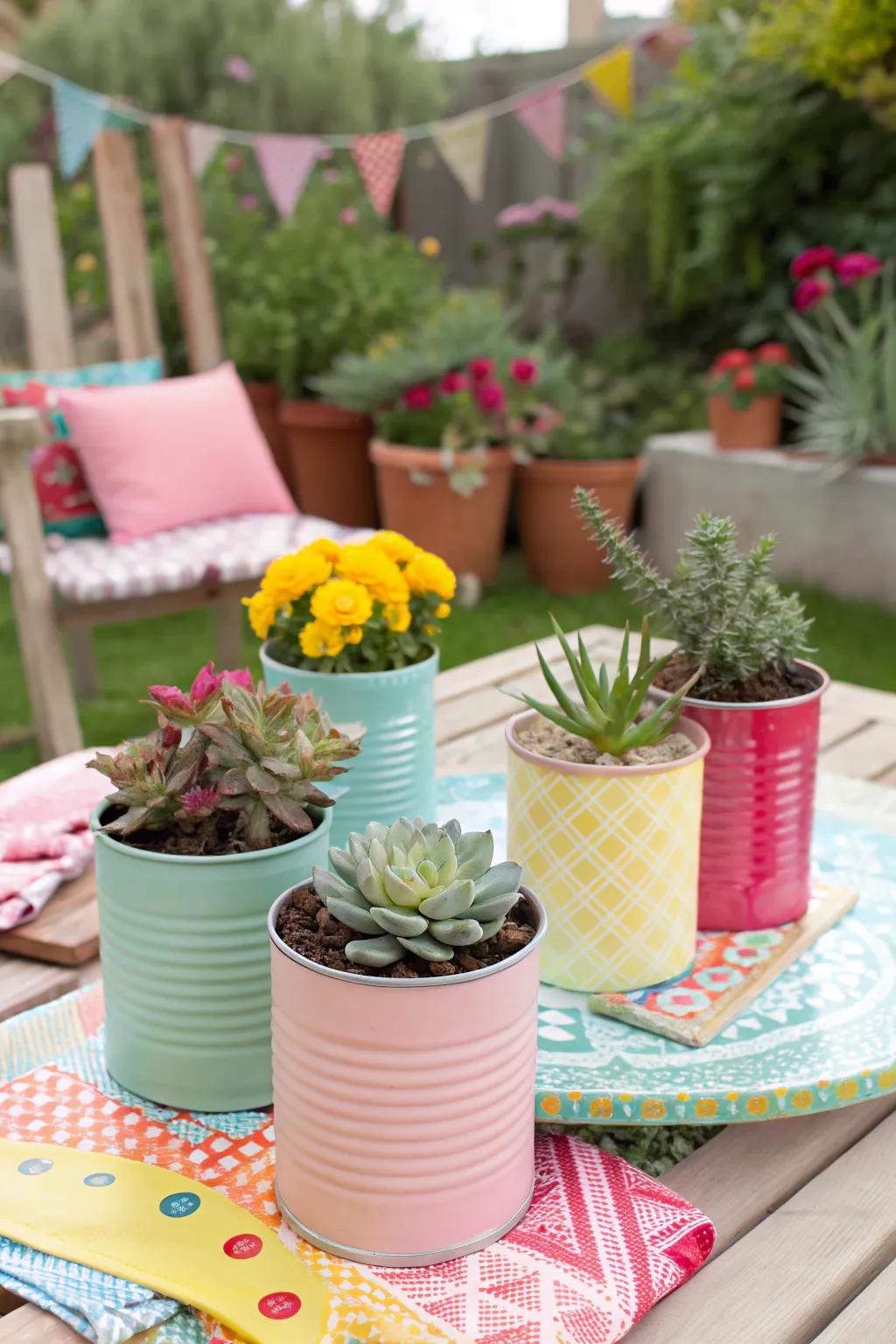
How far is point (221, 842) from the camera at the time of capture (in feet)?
3.04

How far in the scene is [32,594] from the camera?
7.86 ft

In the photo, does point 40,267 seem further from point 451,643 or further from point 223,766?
point 223,766

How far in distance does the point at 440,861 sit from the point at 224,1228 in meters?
0.25

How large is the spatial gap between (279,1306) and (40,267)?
2.65 metres

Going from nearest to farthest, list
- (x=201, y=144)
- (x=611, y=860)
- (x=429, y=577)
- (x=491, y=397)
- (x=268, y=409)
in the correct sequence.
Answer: (x=611, y=860), (x=429, y=577), (x=201, y=144), (x=491, y=397), (x=268, y=409)

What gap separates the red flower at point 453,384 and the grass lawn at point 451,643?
0.58 m

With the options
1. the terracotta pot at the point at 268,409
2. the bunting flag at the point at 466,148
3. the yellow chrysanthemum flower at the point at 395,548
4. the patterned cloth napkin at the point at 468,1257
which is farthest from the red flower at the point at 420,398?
the patterned cloth napkin at the point at 468,1257

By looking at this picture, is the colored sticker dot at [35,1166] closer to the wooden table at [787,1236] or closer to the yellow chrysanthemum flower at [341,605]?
A: the wooden table at [787,1236]

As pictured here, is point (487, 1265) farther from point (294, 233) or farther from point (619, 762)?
point (294, 233)

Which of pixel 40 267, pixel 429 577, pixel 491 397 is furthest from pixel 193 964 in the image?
pixel 491 397

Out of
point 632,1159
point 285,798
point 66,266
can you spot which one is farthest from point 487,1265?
point 66,266

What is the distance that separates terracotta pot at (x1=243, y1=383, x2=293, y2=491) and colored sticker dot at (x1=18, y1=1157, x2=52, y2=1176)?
370 centimetres

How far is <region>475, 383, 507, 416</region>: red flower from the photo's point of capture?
142 inches

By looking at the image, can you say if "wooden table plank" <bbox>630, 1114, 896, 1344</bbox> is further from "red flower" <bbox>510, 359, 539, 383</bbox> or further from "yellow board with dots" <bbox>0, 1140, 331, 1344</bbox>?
"red flower" <bbox>510, 359, 539, 383</bbox>
